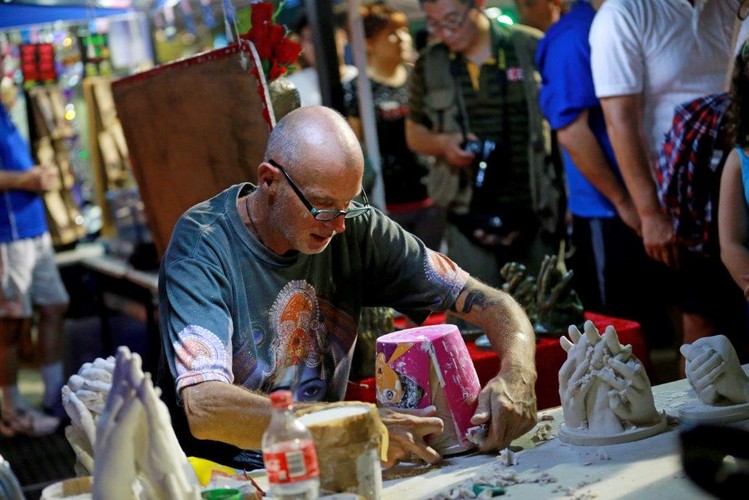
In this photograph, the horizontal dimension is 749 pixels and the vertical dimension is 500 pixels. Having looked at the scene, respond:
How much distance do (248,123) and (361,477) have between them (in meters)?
1.70

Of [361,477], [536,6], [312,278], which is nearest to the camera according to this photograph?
[361,477]

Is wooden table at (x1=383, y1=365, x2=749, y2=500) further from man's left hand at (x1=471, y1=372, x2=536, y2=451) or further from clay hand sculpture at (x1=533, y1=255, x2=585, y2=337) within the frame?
clay hand sculpture at (x1=533, y1=255, x2=585, y2=337)

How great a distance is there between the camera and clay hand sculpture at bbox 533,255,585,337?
364 centimetres

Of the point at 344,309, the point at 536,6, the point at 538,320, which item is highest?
the point at 536,6

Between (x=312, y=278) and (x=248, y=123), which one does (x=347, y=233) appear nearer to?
(x=312, y=278)

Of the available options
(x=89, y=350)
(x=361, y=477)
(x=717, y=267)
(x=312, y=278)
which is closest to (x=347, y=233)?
(x=312, y=278)

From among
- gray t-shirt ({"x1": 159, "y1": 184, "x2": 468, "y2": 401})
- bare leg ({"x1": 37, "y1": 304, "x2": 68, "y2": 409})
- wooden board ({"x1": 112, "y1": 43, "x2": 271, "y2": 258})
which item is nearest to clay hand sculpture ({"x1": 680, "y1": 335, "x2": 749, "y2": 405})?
gray t-shirt ({"x1": 159, "y1": 184, "x2": 468, "y2": 401})

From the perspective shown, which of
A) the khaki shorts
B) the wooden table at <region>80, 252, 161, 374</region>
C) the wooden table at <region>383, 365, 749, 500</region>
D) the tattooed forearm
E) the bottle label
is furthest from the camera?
the wooden table at <region>80, 252, 161, 374</region>

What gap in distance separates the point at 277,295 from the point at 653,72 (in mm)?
1961

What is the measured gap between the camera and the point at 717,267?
4.03 meters

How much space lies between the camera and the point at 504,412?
8.05 feet

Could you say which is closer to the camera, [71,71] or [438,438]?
[438,438]

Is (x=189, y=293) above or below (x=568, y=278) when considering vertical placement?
above

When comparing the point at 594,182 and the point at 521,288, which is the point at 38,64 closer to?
the point at 594,182
